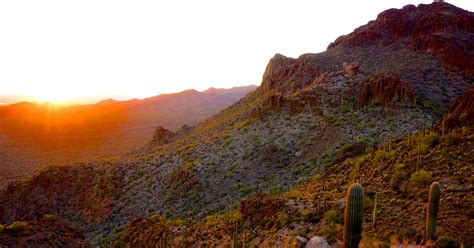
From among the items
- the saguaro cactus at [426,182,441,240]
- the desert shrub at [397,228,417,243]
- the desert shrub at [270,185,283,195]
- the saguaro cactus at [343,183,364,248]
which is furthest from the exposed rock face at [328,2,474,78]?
the saguaro cactus at [343,183,364,248]

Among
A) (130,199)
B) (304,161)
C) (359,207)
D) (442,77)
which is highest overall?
(442,77)

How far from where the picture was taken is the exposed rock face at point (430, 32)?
40500mm

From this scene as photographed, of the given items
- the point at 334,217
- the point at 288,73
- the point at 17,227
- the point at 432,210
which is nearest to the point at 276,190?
the point at 334,217

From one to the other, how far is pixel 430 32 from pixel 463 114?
29061 mm

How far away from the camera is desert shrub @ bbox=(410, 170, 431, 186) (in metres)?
16.1

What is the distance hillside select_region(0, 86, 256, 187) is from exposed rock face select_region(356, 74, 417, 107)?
33754 millimetres

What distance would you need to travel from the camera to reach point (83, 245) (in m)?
19.7

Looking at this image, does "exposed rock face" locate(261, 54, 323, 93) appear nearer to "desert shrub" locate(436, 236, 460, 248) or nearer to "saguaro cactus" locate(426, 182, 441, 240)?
"saguaro cactus" locate(426, 182, 441, 240)

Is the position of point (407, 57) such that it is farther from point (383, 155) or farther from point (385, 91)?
point (383, 155)

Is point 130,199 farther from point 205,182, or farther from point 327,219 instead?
point 327,219

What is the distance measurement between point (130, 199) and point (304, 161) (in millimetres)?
13331

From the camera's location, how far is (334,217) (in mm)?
15555

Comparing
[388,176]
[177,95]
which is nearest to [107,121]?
[177,95]

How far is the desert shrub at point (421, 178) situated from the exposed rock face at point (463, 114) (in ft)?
13.9
